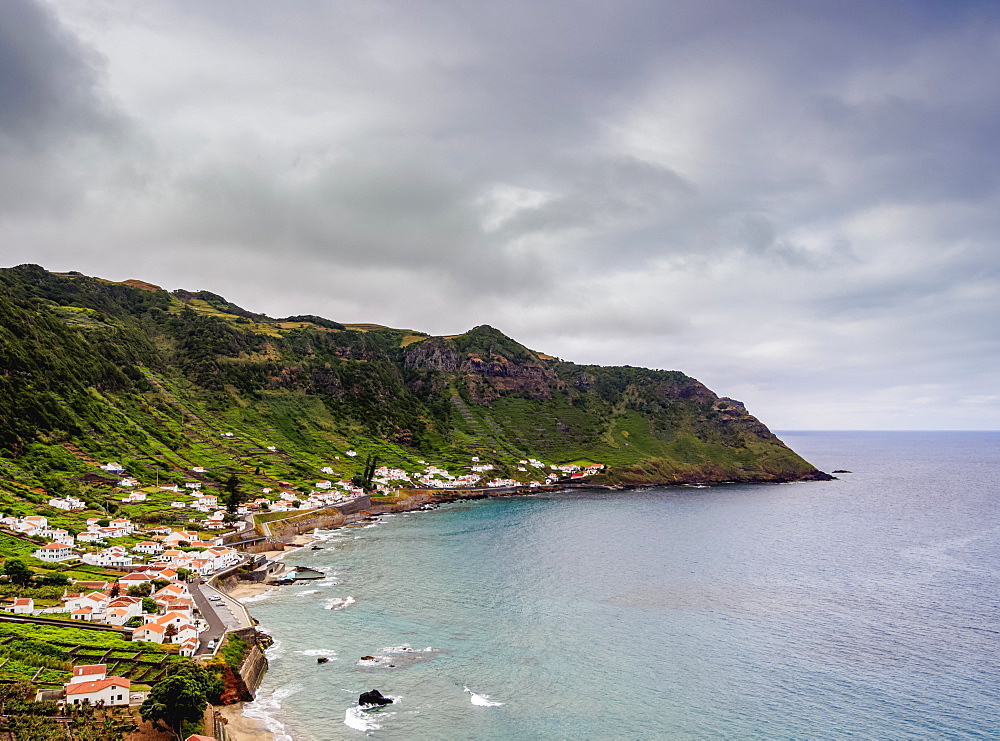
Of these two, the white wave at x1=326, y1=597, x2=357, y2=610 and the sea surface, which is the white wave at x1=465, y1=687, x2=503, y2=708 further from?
the white wave at x1=326, y1=597, x2=357, y2=610

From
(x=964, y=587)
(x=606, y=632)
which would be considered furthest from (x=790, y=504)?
(x=606, y=632)

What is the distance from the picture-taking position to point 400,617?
7825 centimetres

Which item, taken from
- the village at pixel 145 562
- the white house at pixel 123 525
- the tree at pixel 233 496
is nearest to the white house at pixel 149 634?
the village at pixel 145 562

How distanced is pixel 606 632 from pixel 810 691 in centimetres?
2369

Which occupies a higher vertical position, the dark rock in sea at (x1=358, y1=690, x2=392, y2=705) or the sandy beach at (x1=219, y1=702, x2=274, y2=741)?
the dark rock in sea at (x1=358, y1=690, x2=392, y2=705)

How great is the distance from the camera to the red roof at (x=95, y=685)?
153ft

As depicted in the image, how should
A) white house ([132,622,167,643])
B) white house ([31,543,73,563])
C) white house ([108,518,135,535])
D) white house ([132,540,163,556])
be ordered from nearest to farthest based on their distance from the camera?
white house ([132,622,167,643]) → white house ([31,543,73,563]) → white house ([132,540,163,556]) → white house ([108,518,135,535])

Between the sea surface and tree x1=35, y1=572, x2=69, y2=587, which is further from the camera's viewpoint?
tree x1=35, y1=572, x2=69, y2=587

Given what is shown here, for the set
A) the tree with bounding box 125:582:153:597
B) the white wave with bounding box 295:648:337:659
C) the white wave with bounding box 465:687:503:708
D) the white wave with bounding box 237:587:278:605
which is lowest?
the white wave with bounding box 237:587:278:605

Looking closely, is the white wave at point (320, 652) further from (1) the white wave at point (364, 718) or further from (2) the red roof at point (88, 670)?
(2) the red roof at point (88, 670)

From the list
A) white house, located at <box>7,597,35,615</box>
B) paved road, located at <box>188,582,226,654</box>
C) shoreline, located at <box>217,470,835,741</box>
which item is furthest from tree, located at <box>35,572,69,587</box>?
shoreline, located at <box>217,470,835,741</box>

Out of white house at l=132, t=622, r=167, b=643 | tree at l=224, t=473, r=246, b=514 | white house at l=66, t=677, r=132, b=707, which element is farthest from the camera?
tree at l=224, t=473, r=246, b=514

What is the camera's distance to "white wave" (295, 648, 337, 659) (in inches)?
2564

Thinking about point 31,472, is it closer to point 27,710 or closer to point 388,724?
point 27,710
